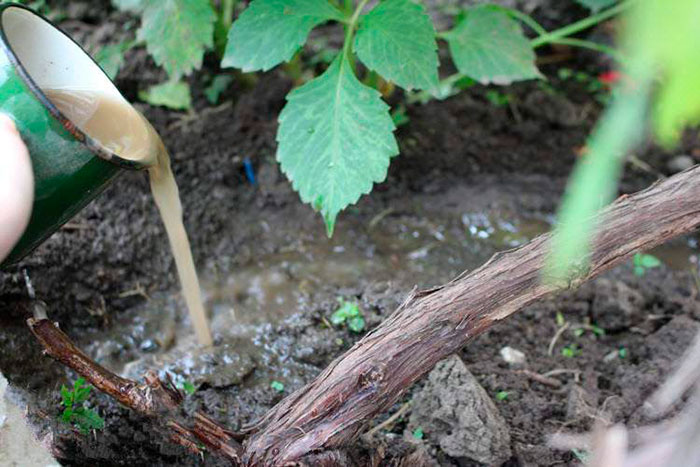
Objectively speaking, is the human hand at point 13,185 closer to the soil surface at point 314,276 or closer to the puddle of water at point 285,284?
the soil surface at point 314,276

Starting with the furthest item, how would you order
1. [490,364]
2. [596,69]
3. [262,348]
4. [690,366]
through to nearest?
[596,69] → [262,348] → [490,364] → [690,366]

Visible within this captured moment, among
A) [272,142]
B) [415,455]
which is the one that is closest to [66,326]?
[272,142]

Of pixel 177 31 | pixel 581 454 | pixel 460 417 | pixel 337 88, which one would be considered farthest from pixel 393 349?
pixel 177 31

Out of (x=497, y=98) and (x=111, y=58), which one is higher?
(x=111, y=58)

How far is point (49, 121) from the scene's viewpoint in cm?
104

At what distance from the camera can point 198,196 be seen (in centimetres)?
194

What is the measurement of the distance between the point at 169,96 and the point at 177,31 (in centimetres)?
39

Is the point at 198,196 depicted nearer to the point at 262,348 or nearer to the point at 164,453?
the point at 262,348

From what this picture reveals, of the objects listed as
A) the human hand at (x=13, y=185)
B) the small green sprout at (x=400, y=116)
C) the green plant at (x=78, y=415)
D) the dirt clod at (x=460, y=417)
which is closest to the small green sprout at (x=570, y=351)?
the dirt clod at (x=460, y=417)

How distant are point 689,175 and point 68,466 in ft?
3.96

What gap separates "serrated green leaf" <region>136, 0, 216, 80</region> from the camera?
1.60 m

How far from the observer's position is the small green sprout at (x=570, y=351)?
5.25 ft

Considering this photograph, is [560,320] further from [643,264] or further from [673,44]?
[673,44]

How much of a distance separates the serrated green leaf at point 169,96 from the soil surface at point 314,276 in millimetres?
44
